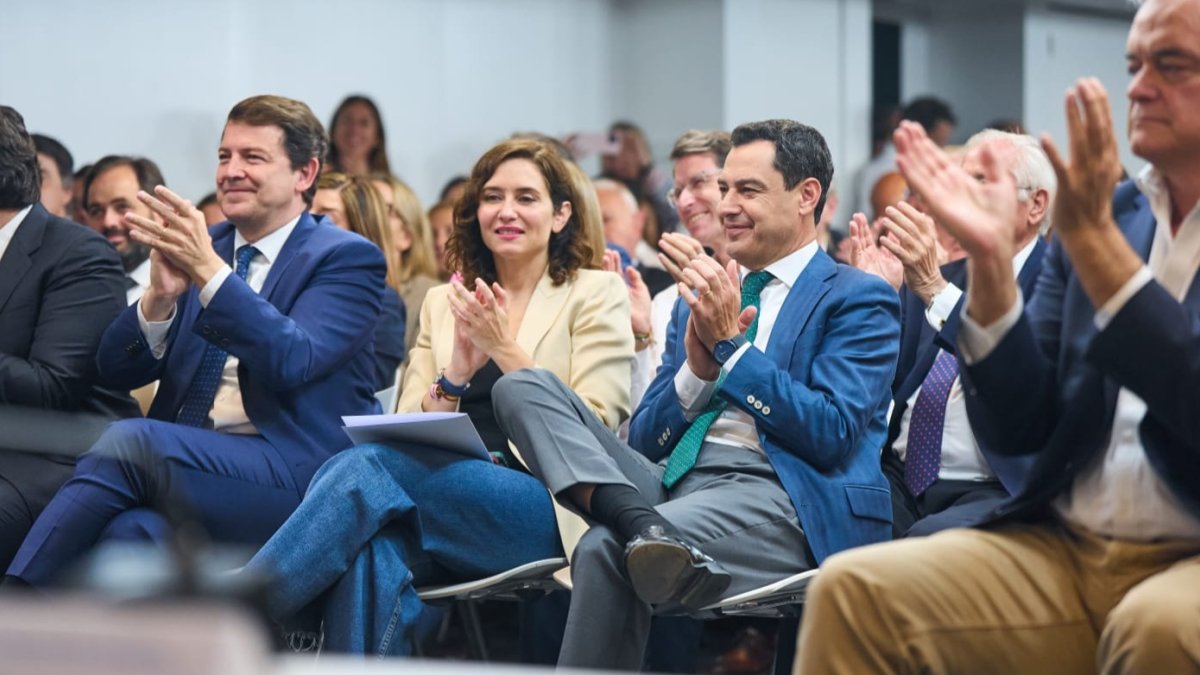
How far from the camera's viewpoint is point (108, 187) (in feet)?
15.4

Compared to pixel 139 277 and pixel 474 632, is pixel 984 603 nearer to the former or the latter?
pixel 474 632

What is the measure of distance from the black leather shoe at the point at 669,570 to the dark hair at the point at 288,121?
141 centimetres

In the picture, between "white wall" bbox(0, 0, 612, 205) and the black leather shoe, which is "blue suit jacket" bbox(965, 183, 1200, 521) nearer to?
the black leather shoe

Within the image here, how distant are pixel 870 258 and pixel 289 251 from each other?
1274 mm

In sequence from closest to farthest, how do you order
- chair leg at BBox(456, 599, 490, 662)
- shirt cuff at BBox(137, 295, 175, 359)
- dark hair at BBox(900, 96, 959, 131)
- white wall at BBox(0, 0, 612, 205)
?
shirt cuff at BBox(137, 295, 175, 359) < chair leg at BBox(456, 599, 490, 662) < white wall at BBox(0, 0, 612, 205) < dark hair at BBox(900, 96, 959, 131)

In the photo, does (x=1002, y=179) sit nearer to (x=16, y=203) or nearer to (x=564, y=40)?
(x=16, y=203)

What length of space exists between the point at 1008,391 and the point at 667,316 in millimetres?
2151

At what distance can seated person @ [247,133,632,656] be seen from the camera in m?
2.97

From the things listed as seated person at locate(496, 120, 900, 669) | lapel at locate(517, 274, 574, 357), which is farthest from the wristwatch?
lapel at locate(517, 274, 574, 357)

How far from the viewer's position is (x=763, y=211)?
126 inches

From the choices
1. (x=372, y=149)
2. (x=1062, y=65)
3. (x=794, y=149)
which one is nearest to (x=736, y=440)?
(x=794, y=149)

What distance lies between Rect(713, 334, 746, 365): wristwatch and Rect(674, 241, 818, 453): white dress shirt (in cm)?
9

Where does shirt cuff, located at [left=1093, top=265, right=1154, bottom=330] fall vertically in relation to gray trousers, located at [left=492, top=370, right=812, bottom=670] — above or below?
above

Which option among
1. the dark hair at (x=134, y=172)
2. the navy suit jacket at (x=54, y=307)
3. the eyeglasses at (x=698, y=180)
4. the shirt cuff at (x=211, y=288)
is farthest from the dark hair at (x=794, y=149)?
the dark hair at (x=134, y=172)
